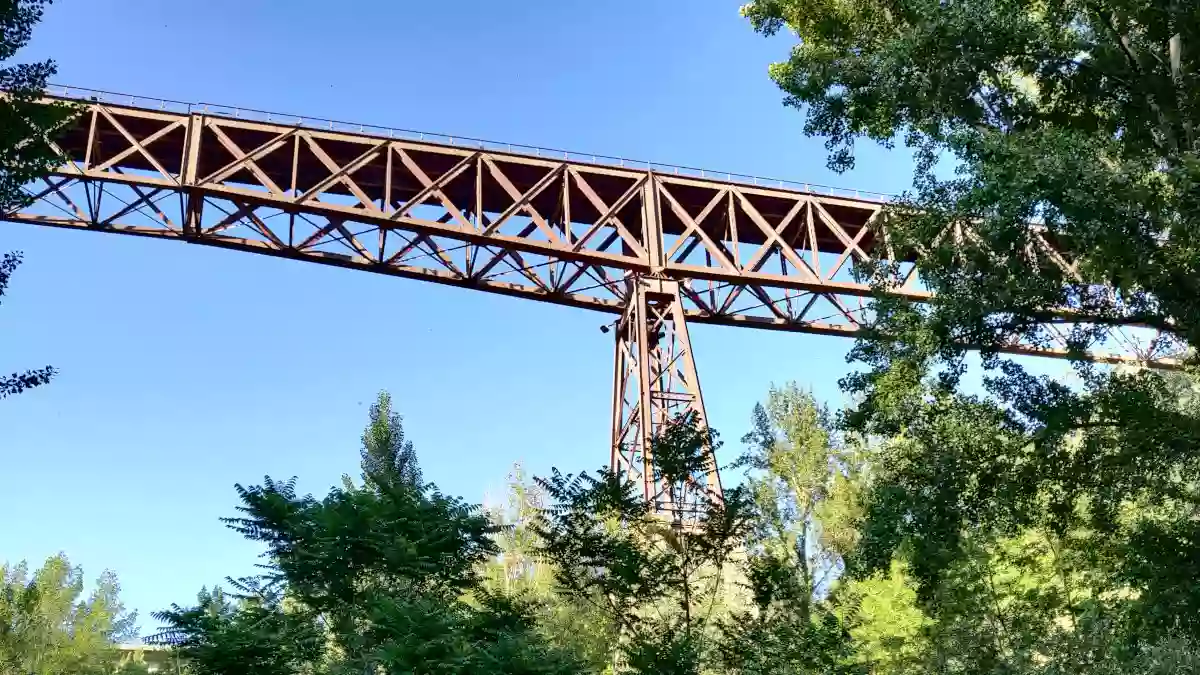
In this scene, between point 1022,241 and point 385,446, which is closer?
point 1022,241

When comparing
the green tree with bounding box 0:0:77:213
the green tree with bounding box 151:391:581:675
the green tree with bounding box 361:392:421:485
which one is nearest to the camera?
the green tree with bounding box 0:0:77:213

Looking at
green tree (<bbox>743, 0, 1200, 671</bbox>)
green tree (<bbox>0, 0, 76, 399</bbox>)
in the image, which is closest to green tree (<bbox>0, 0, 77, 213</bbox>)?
green tree (<bbox>0, 0, 76, 399</bbox>)

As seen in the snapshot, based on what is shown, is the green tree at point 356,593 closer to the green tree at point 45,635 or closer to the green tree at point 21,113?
the green tree at point 21,113

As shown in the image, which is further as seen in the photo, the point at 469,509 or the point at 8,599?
the point at 8,599

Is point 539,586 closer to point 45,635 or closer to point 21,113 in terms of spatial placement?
point 45,635

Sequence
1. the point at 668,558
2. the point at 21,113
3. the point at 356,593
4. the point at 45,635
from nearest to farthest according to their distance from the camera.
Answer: the point at 21,113 → the point at 668,558 → the point at 356,593 → the point at 45,635

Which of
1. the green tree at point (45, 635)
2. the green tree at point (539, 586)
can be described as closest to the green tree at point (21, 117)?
the green tree at point (539, 586)

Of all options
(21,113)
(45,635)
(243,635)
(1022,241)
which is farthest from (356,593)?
(45,635)

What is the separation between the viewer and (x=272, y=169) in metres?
22.5

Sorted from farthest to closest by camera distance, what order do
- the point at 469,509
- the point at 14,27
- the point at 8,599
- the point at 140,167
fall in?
the point at 140,167 → the point at 8,599 → the point at 469,509 → the point at 14,27

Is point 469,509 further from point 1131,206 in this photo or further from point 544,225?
point 544,225

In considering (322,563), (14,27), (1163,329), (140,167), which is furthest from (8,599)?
(1163,329)

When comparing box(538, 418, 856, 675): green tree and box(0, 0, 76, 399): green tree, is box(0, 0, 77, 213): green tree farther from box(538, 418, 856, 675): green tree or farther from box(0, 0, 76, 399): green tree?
box(538, 418, 856, 675): green tree

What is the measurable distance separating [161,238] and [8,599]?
884 centimetres
